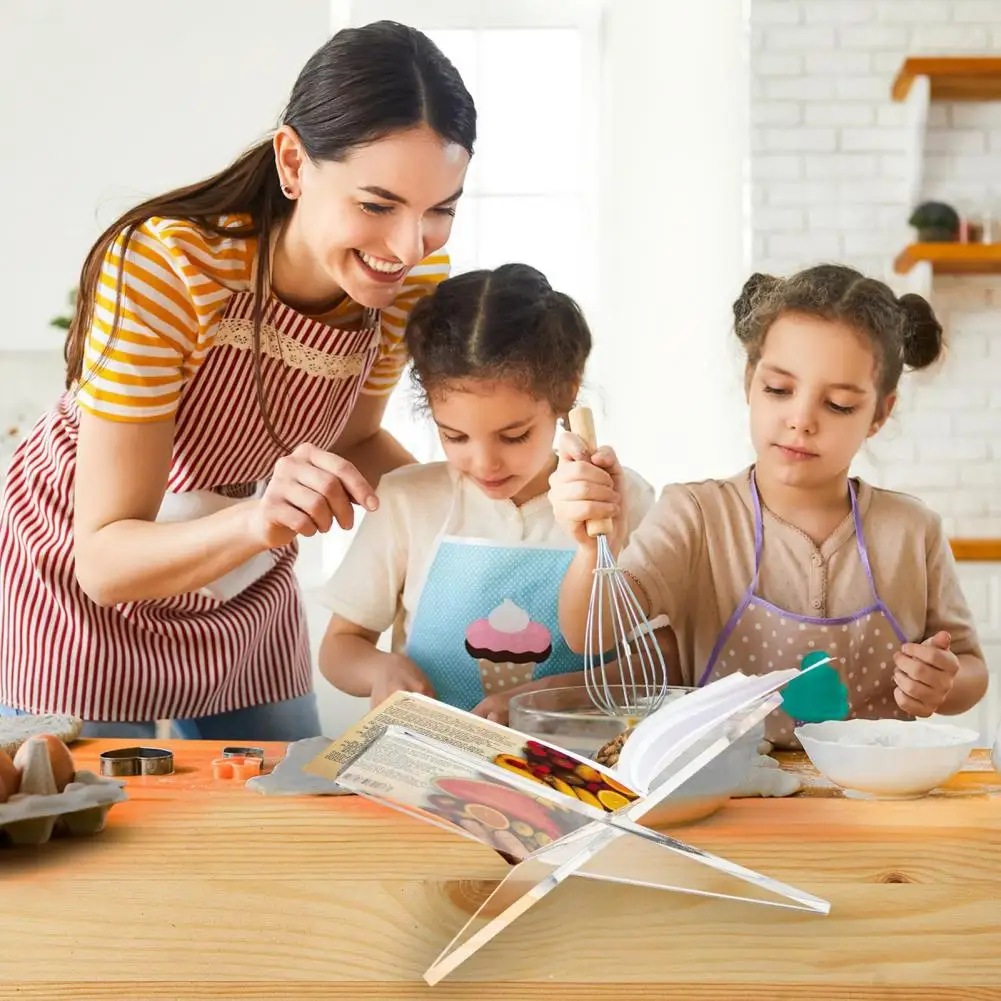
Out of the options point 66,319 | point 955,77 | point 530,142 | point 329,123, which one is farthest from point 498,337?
point 530,142

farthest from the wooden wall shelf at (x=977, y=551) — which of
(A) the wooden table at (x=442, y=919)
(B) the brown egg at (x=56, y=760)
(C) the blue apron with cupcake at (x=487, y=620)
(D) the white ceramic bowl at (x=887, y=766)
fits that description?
(B) the brown egg at (x=56, y=760)

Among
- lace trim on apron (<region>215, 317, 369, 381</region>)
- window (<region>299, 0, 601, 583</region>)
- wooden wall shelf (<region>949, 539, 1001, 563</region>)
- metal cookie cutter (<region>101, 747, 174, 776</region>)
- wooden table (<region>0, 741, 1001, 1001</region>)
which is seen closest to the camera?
wooden table (<region>0, 741, 1001, 1001</region>)

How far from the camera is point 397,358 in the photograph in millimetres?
1628

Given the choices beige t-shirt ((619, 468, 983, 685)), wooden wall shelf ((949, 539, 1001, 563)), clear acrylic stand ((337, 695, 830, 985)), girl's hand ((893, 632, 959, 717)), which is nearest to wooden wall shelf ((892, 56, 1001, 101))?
wooden wall shelf ((949, 539, 1001, 563))

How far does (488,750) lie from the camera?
33.5 inches

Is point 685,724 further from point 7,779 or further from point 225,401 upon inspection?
point 225,401

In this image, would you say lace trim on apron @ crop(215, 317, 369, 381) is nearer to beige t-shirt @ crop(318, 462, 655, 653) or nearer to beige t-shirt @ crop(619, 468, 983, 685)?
beige t-shirt @ crop(318, 462, 655, 653)

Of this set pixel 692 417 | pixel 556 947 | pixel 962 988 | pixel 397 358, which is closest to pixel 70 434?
pixel 397 358

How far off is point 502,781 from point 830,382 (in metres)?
0.91

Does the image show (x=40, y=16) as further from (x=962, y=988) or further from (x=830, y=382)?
(x=962, y=988)

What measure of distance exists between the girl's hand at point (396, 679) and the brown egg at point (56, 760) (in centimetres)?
54

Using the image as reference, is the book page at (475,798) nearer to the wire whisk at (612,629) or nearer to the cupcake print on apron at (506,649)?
the wire whisk at (612,629)

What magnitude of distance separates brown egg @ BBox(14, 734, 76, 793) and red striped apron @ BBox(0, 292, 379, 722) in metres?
0.56

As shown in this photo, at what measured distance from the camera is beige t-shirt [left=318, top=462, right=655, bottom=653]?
5.51 ft
